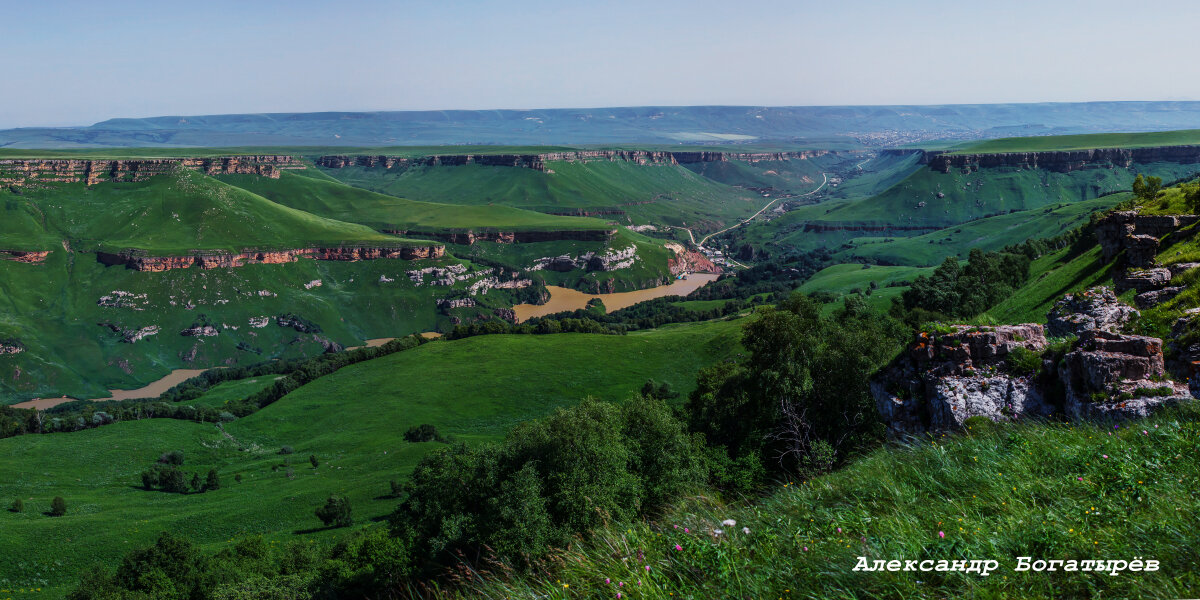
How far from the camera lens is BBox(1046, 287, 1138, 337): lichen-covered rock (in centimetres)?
2990

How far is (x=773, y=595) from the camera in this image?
9.48m

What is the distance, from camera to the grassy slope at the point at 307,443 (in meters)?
71.4

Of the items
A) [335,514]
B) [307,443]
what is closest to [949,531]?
[335,514]

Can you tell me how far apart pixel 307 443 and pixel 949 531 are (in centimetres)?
11528

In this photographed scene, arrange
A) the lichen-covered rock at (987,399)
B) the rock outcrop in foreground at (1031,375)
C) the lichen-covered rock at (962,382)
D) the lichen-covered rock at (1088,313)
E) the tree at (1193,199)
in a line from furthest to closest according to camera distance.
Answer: the tree at (1193,199)
the lichen-covered rock at (1088,313)
the lichen-covered rock at (962,382)
the lichen-covered rock at (987,399)
the rock outcrop in foreground at (1031,375)

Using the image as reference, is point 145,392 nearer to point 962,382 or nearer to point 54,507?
point 54,507

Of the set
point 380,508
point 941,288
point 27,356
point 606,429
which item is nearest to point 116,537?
point 380,508

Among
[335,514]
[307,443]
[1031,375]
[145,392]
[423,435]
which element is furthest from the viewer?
[145,392]

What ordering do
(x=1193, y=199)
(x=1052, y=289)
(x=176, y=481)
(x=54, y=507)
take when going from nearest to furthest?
(x=1193, y=199), (x=1052, y=289), (x=54, y=507), (x=176, y=481)

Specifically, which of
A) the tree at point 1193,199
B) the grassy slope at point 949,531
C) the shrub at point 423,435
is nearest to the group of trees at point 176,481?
the shrub at point 423,435

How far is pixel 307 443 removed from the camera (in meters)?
110

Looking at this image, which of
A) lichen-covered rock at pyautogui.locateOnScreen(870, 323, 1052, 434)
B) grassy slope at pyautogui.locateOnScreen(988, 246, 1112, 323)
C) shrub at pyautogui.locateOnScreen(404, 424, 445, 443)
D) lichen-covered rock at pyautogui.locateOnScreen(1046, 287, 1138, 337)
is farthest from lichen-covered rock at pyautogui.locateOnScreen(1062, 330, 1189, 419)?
shrub at pyautogui.locateOnScreen(404, 424, 445, 443)

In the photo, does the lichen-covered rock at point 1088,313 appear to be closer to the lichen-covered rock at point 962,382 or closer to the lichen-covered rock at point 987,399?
the lichen-covered rock at point 962,382

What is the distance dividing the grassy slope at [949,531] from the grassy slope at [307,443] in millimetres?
68269
